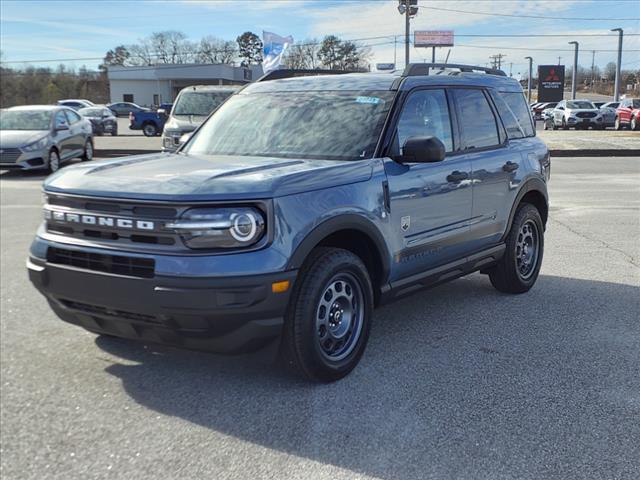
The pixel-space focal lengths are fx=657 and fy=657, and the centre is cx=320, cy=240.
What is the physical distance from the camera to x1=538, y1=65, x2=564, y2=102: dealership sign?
67375mm

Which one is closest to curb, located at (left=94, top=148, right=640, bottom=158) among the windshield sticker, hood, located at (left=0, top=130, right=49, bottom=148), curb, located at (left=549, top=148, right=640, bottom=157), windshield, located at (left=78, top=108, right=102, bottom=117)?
curb, located at (left=549, top=148, right=640, bottom=157)

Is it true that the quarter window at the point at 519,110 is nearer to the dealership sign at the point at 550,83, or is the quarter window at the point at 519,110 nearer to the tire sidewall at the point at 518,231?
the tire sidewall at the point at 518,231

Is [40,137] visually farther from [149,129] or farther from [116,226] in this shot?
[149,129]

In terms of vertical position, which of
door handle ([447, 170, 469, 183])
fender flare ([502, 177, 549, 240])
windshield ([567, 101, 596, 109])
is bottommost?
fender flare ([502, 177, 549, 240])

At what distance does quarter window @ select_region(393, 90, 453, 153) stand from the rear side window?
7.8 inches

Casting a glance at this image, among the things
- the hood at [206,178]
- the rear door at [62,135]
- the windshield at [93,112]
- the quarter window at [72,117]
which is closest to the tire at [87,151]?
the quarter window at [72,117]

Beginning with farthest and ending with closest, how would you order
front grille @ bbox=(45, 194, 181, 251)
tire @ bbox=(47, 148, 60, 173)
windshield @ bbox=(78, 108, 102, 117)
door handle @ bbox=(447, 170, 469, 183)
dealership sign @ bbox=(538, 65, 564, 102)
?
dealership sign @ bbox=(538, 65, 564, 102), windshield @ bbox=(78, 108, 102, 117), tire @ bbox=(47, 148, 60, 173), door handle @ bbox=(447, 170, 469, 183), front grille @ bbox=(45, 194, 181, 251)

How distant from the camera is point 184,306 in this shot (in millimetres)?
3301

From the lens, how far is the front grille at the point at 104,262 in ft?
11.2

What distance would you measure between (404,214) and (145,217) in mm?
1746

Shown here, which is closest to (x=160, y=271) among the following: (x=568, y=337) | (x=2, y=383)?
(x=2, y=383)

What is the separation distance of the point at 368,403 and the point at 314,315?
1.91ft

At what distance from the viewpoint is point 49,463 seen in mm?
3068

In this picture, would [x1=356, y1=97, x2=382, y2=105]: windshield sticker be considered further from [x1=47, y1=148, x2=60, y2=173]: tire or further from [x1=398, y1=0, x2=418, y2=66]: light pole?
[x1=398, y1=0, x2=418, y2=66]: light pole
